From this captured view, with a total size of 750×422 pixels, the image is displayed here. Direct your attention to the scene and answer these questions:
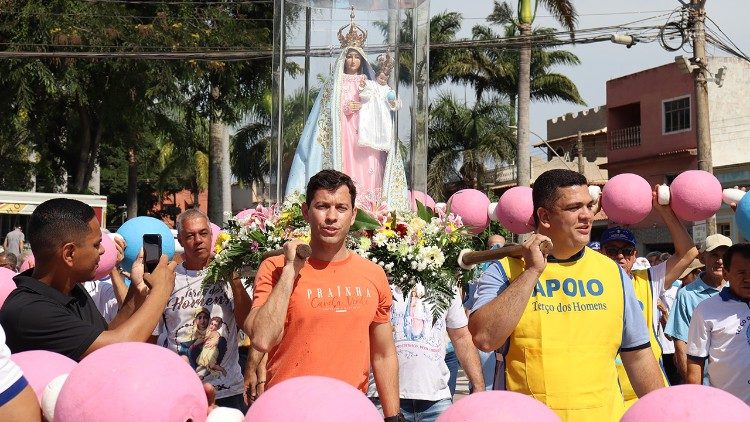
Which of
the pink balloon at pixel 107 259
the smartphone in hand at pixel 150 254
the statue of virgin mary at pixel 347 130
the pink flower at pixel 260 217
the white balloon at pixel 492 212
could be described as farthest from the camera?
the white balloon at pixel 492 212

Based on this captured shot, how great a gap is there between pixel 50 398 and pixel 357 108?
3525 mm

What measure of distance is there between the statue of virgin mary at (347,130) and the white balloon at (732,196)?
2.07 metres

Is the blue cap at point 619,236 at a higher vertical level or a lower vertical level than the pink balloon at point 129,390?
higher

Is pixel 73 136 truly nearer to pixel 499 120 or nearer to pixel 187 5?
pixel 187 5

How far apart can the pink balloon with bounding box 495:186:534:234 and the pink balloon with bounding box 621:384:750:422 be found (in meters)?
4.46

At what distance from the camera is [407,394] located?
20.5 feet

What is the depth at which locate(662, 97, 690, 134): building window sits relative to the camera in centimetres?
3641

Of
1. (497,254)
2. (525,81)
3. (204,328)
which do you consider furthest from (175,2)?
(497,254)

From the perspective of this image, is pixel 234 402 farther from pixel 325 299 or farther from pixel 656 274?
pixel 656 274

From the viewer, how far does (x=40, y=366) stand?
12.4 ft

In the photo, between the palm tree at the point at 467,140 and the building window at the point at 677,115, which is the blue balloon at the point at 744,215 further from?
the palm tree at the point at 467,140

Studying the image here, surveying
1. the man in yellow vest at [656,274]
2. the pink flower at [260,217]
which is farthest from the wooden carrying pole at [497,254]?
the man in yellow vest at [656,274]

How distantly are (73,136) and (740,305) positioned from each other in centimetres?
2262

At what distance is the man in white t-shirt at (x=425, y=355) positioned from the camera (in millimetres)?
6262
